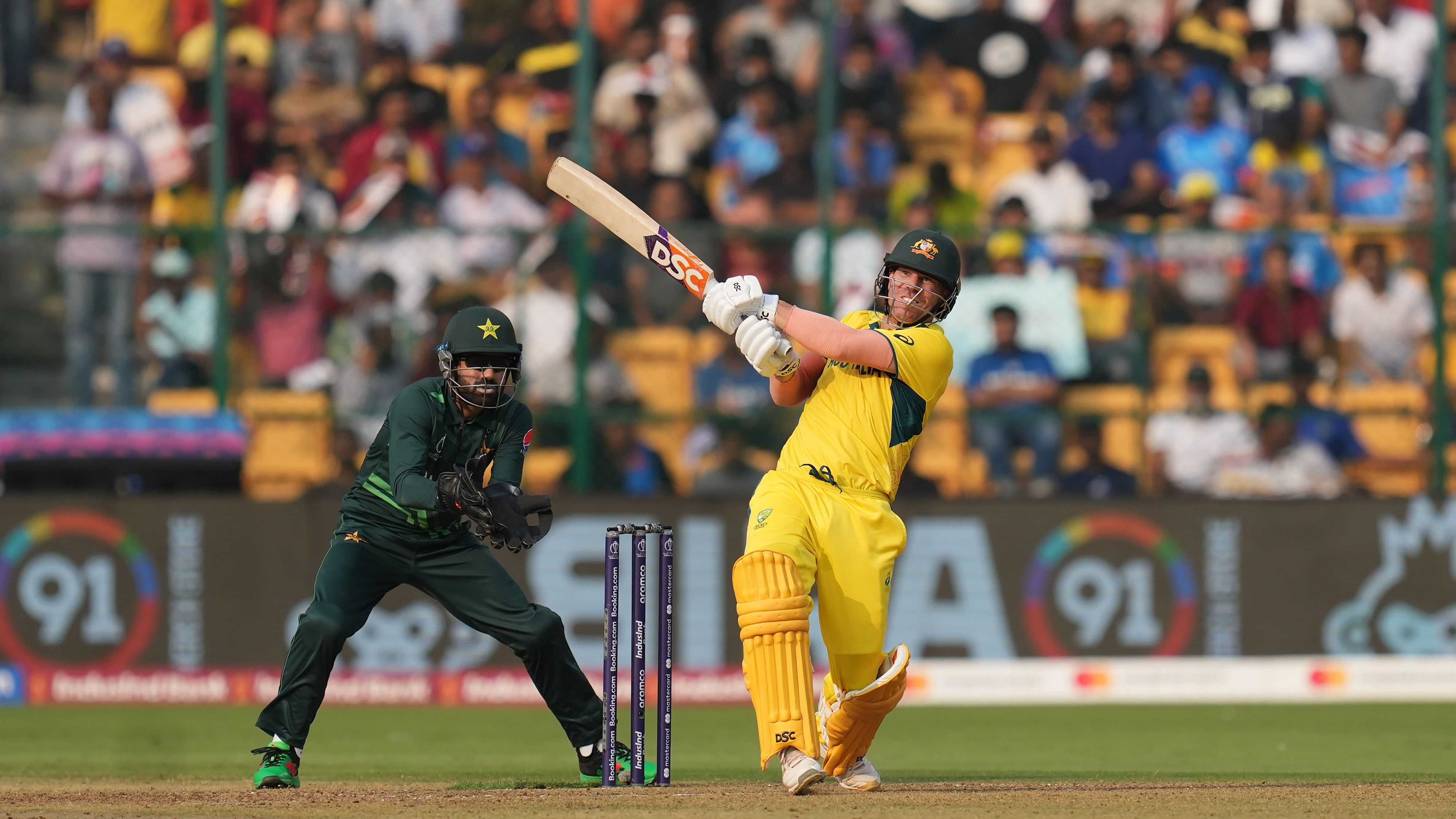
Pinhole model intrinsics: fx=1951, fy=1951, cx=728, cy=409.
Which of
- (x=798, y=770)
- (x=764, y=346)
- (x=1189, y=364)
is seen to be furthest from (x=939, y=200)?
(x=798, y=770)

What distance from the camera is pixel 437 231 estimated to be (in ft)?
40.8

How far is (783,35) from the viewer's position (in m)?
14.8

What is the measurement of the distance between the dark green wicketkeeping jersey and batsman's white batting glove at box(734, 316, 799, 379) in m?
0.99

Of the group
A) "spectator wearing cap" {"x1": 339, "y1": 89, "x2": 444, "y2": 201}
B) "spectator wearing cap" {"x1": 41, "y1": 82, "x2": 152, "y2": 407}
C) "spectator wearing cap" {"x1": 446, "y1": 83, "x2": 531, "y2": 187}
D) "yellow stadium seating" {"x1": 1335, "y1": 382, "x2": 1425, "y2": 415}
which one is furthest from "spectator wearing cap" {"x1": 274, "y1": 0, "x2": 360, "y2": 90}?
"yellow stadium seating" {"x1": 1335, "y1": 382, "x2": 1425, "y2": 415}

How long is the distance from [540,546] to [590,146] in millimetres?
2628

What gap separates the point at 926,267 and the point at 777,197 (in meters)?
6.47

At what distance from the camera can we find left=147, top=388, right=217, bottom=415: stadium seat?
1243 cm

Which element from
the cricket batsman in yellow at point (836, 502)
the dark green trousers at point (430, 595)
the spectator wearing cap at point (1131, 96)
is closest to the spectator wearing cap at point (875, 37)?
the spectator wearing cap at point (1131, 96)

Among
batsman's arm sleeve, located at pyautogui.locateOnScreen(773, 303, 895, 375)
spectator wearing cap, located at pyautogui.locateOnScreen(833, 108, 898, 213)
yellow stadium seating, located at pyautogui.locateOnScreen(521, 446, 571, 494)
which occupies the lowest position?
yellow stadium seating, located at pyautogui.locateOnScreen(521, 446, 571, 494)

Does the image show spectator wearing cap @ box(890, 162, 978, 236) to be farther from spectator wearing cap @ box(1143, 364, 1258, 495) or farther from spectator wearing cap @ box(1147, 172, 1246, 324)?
spectator wearing cap @ box(1143, 364, 1258, 495)

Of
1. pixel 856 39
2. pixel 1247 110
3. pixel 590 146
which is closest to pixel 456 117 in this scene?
pixel 590 146

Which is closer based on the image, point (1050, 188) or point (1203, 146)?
point (1050, 188)

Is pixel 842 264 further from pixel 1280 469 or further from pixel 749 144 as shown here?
pixel 1280 469

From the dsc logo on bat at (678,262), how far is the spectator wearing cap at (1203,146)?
24.2 feet
